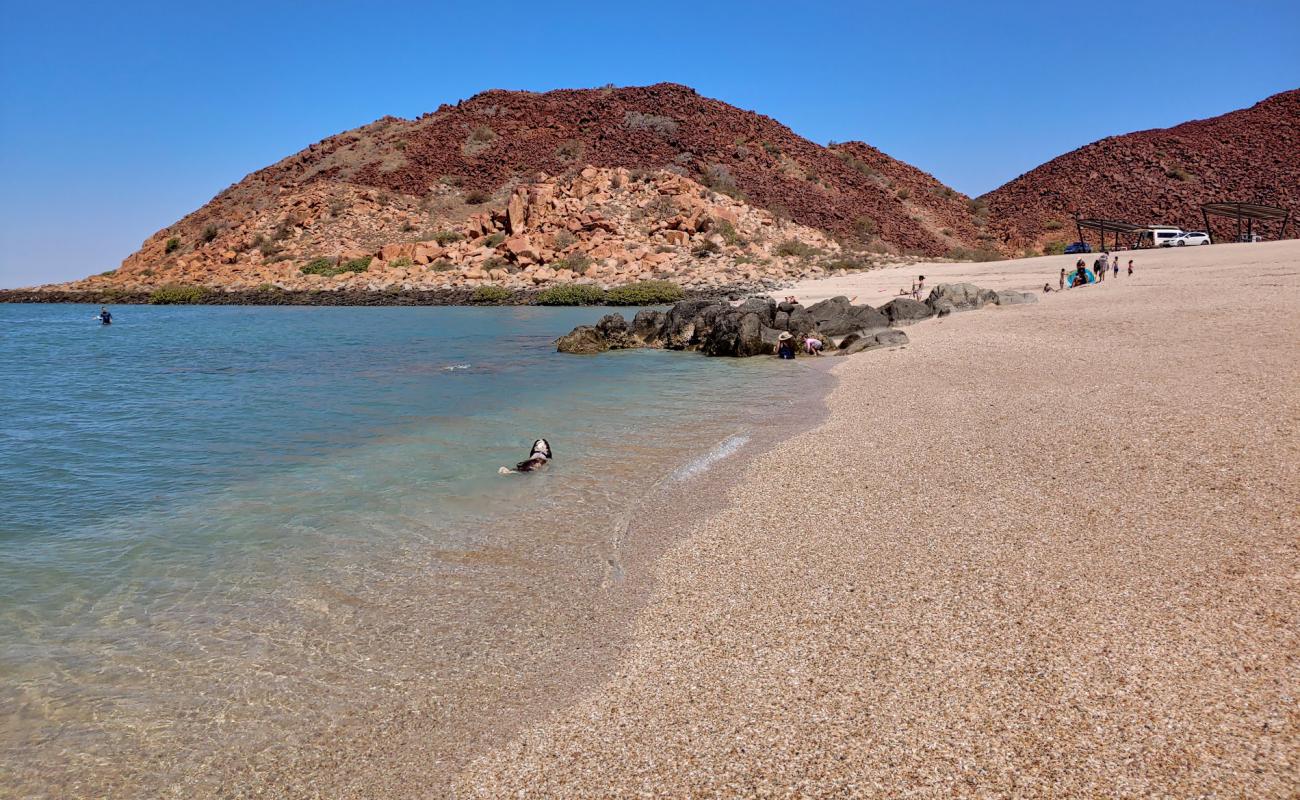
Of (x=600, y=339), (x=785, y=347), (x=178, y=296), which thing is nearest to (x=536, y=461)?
(x=785, y=347)

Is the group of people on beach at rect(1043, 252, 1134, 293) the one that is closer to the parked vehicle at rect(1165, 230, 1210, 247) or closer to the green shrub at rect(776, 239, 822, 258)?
the parked vehicle at rect(1165, 230, 1210, 247)

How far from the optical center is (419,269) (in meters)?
47.8

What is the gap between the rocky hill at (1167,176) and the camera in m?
49.5

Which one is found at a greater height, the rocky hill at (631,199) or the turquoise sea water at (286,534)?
the rocky hill at (631,199)

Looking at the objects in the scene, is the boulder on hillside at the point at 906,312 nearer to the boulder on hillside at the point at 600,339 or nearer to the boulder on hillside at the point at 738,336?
the boulder on hillside at the point at 738,336

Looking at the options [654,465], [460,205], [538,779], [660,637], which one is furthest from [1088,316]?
[460,205]

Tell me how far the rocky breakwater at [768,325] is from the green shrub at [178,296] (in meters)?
40.4

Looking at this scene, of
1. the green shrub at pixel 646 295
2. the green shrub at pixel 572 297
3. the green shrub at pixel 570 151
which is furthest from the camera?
the green shrub at pixel 570 151

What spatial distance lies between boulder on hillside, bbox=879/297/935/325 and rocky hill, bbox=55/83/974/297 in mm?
18148

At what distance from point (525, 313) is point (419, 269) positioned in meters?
16.6

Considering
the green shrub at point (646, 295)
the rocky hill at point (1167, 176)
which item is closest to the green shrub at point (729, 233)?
the green shrub at point (646, 295)

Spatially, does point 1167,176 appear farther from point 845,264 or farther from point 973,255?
point 845,264

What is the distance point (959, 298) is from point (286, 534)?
68.1 feet

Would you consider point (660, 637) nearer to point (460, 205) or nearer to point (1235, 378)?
point (1235, 378)
